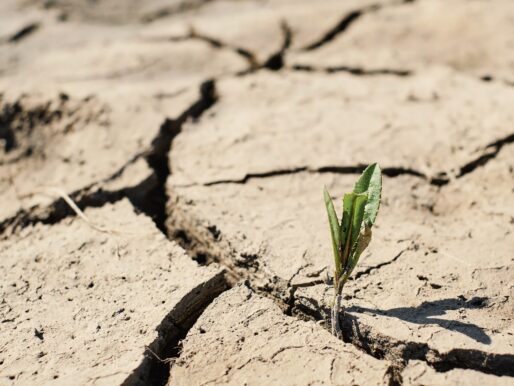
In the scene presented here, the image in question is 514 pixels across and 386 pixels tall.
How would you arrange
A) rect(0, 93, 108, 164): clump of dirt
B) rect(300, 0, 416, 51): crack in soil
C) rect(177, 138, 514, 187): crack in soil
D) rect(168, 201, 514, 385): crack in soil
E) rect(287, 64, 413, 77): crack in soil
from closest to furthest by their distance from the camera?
1. rect(168, 201, 514, 385): crack in soil
2. rect(177, 138, 514, 187): crack in soil
3. rect(0, 93, 108, 164): clump of dirt
4. rect(287, 64, 413, 77): crack in soil
5. rect(300, 0, 416, 51): crack in soil

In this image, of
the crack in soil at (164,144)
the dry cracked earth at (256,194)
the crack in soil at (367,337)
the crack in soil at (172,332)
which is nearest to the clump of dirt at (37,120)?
the dry cracked earth at (256,194)

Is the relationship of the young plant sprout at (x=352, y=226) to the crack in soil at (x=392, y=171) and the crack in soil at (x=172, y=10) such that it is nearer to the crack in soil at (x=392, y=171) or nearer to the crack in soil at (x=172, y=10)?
the crack in soil at (x=392, y=171)

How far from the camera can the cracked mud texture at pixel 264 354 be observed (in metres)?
1.23

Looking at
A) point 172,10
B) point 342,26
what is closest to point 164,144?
point 342,26

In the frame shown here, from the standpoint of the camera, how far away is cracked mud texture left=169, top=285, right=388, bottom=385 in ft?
4.02

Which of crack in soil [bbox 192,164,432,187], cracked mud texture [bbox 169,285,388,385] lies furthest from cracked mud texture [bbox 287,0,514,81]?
cracked mud texture [bbox 169,285,388,385]

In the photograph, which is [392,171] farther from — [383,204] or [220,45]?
[220,45]

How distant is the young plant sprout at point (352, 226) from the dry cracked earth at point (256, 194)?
4.0 inches

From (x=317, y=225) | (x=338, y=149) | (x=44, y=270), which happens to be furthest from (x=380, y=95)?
(x=44, y=270)

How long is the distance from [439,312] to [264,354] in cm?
42

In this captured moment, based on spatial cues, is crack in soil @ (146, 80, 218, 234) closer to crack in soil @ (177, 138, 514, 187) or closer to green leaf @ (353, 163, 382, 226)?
crack in soil @ (177, 138, 514, 187)

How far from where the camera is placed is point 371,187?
1300mm

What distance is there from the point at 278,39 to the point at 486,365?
6.52 ft

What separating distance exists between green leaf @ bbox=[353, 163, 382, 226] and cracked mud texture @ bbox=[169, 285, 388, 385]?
0.99 ft
